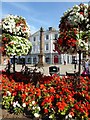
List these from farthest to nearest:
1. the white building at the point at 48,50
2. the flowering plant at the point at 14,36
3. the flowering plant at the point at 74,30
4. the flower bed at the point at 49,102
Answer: the white building at the point at 48,50, the flowering plant at the point at 14,36, the flowering plant at the point at 74,30, the flower bed at the point at 49,102

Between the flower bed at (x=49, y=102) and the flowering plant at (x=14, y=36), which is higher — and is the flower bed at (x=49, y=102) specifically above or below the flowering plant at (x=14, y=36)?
below

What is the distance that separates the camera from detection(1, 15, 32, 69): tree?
10703 mm

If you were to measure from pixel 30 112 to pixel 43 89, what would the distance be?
35.9 inches

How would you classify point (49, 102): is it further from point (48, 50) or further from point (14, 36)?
point (48, 50)

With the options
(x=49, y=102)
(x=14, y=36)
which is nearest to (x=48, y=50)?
(x=14, y=36)

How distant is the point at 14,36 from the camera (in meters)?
11.2

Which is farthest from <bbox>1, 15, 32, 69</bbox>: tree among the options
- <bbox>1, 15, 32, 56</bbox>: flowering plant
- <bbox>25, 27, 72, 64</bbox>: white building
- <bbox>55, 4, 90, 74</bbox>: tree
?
<bbox>25, 27, 72, 64</bbox>: white building

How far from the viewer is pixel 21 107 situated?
760 cm

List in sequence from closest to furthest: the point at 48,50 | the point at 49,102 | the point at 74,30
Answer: the point at 49,102 → the point at 74,30 → the point at 48,50

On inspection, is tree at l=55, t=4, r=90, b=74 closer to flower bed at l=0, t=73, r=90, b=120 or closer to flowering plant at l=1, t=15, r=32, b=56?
flower bed at l=0, t=73, r=90, b=120

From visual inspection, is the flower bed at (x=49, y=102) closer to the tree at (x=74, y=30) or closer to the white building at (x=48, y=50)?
the tree at (x=74, y=30)

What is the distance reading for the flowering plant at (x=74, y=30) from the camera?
8.41 meters

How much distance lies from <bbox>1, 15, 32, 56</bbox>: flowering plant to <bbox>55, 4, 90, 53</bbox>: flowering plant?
2296mm

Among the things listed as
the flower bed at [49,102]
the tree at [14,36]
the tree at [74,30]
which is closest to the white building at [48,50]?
the tree at [14,36]
